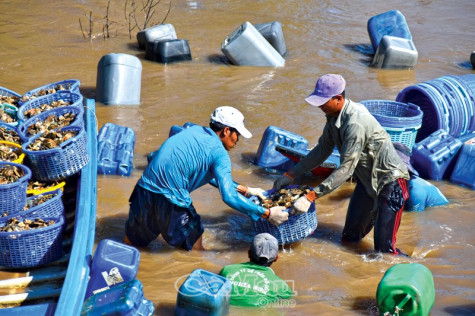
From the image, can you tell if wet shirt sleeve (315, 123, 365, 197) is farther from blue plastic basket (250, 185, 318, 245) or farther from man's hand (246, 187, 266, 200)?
man's hand (246, 187, 266, 200)

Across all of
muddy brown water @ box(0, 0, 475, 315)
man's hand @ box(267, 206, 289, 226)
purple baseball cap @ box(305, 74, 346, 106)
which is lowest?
muddy brown water @ box(0, 0, 475, 315)

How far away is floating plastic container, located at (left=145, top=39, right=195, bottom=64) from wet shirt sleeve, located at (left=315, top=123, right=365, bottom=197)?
6.90 metres

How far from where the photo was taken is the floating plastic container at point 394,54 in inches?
470

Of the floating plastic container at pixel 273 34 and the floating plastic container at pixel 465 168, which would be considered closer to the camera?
the floating plastic container at pixel 465 168

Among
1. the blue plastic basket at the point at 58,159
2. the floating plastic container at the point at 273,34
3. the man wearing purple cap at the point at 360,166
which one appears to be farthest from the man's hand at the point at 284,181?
the floating plastic container at the point at 273,34

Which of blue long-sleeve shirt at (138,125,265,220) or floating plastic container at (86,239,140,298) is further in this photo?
blue long-sleeve shirt at (138,125,265,220)

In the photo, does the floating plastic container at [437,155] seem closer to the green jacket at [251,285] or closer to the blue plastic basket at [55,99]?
the green jacket at [251,285]

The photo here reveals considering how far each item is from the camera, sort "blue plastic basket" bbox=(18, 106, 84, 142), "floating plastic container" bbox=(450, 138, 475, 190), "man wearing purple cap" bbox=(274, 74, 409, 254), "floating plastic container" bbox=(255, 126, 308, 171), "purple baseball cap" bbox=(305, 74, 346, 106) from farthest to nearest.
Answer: "floating plastic container" bbox=(255, 126, 308, 171), "floating plastic container" bbox=(450, 138, 475, 190), "blue plastic basket" bbox=(18, 106, 84, 142), "man wearing purple cap" bbox=(274, 74, 409, 254), "purple baseball cap" bbox=(305, 74, 346, 106)

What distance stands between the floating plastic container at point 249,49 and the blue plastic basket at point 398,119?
442 centimetres

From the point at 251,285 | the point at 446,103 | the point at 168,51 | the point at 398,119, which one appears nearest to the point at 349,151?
the point at 251,285

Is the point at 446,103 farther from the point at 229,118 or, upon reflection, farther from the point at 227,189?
the point at 227,189

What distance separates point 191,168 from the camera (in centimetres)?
534

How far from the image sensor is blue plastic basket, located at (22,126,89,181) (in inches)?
220

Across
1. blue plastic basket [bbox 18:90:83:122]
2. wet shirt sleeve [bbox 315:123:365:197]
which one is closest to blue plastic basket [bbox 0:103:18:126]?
blue plastic basket [bbox 18:90:83:122]
